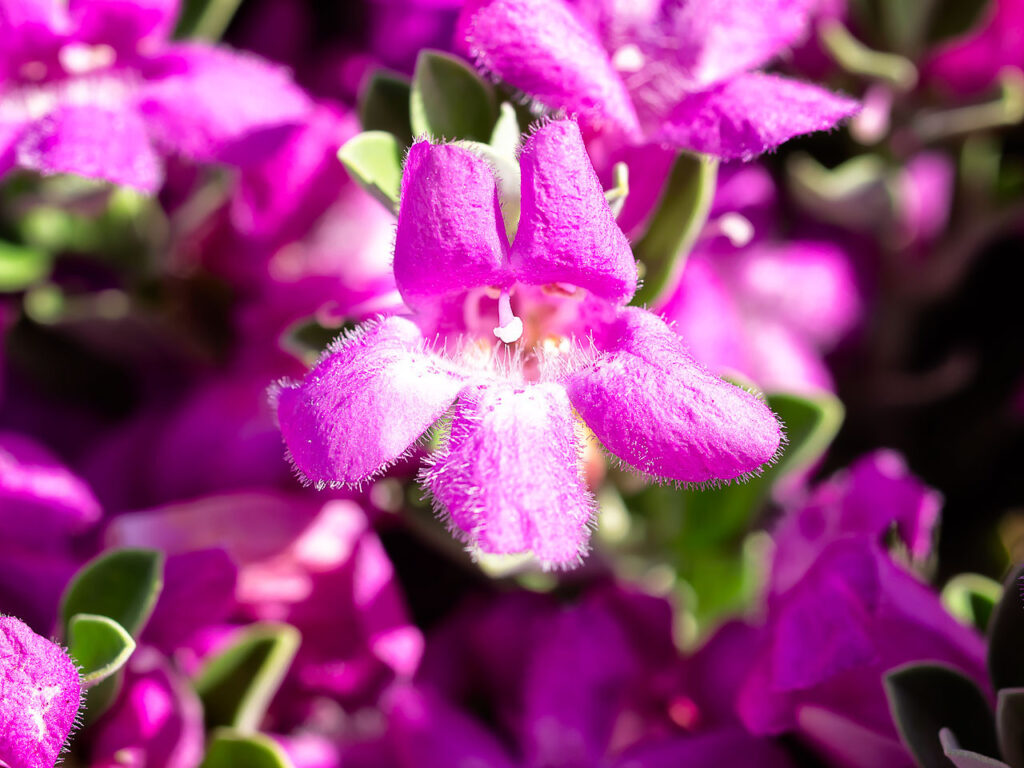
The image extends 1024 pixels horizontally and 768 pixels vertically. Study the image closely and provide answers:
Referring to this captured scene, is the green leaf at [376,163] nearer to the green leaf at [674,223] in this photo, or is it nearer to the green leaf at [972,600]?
the green leaf at [674,223]

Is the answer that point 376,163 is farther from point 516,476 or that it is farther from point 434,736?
point 434,736

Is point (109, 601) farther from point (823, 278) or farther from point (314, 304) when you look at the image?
point (823, 278)

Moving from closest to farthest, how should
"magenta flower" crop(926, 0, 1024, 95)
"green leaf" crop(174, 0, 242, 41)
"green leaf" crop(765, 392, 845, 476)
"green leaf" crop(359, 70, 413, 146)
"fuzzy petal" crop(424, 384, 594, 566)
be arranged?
1. "fuzzy petal" crop(424, 384, 594, 566)
2. "green leaf" crop(359, 70, 413, 146)
3. "green leaf" crop(765, 392, 845, 476)
4. "green leaf" crop(174, 0, 242, 41)
5. "magenta flower" crop(926, 0, 1024, 95)

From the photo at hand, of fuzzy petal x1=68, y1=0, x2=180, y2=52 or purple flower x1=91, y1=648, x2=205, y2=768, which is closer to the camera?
purple flower x1=91, y1=648, x2=205, y2=768

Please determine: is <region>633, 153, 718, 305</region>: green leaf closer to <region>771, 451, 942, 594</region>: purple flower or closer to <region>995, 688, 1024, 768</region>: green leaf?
<region>771, 451, 942, 594</region>: purple flower

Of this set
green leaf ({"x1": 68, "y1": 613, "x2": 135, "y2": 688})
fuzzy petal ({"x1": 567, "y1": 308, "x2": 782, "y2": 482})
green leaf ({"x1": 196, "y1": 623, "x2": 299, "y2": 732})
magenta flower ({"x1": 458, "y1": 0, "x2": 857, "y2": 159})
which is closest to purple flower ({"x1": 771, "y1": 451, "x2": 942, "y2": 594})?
fuzzy petal ({"x1": 567, "y1": 308, "x2": 782, "y2": 482})

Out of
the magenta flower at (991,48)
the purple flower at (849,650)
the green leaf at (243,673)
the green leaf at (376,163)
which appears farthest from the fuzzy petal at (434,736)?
the magenta flower at (991,48)
